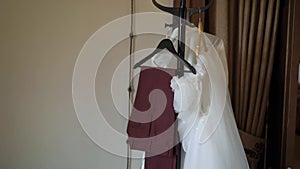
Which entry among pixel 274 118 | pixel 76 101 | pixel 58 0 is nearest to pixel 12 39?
pixel 58 0

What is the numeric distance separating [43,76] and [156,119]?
2.74 ft

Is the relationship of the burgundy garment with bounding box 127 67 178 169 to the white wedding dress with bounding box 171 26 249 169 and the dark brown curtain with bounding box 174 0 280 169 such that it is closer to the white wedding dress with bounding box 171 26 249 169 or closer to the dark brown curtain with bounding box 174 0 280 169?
the white wedding dress with bounding box 171 26 249 169

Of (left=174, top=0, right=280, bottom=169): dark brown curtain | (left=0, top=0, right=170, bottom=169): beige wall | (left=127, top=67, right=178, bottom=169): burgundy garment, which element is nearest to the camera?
(left=127, top=67, right=178, bottom=169): burgundy garment

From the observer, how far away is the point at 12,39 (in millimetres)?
1800

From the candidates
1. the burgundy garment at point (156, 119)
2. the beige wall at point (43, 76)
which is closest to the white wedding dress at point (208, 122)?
the burgundy garment at point (156, 119)

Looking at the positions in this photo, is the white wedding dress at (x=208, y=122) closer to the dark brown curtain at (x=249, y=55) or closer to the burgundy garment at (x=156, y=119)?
the burgundy garment at (x=156, y=119)

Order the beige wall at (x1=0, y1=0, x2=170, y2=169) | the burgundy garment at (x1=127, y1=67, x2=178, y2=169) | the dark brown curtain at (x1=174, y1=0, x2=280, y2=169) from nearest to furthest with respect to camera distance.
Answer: the burgundy garment at (x1=127, y1=67, x2=178, y2=169) → the dark brown curtain at (x1=174, y1=0, x2=280, y2=169) → the beige wall at (x1=0, y1=0, x2=170, y2=169)

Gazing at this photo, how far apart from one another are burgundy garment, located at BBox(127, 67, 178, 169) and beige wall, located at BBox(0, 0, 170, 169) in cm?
63

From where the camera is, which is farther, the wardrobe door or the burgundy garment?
the wardrobe door

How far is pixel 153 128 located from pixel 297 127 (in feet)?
2.05

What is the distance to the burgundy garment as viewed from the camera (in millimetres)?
1277

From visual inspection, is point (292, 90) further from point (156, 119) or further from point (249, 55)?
point (156, 119)

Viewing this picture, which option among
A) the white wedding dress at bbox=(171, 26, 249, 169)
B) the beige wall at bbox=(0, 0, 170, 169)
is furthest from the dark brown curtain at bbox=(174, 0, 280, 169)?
the beige wall at bbox=(0, 0, 170, 169)

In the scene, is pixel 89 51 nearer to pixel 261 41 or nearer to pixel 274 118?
pixel 261 41
